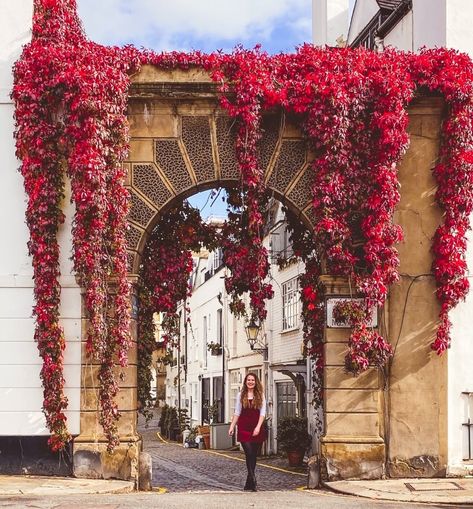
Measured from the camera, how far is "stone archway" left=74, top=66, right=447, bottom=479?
1439 centimetres

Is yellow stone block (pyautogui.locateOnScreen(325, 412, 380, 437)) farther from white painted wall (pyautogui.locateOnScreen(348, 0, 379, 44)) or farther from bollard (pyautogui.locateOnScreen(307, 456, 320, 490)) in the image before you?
white painted wall (pyautogui.locateOnScreen(348, 0, 379, 44))

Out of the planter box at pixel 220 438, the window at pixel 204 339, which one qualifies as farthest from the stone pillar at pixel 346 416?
the window at pixel 204 339

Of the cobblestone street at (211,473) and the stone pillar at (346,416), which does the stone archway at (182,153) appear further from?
the cobblestone street at (211,473)

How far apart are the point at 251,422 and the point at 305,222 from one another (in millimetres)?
3085

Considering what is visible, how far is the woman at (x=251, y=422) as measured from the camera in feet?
46.2

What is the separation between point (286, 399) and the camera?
27.1 m

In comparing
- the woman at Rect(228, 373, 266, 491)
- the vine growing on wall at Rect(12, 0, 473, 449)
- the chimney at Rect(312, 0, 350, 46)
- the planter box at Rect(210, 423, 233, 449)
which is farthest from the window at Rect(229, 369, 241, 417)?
the vine growing on wall at Rect(12, 0, 473, 449)

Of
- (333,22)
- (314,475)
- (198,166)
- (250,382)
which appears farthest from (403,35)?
(314,475)

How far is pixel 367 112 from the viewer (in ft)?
48.3

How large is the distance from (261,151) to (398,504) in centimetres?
572

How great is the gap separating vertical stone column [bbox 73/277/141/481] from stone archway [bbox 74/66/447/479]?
0.6 inches

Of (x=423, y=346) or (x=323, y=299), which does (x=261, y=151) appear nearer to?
(x=323, y=299)

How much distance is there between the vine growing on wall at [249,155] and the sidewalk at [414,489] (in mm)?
1707

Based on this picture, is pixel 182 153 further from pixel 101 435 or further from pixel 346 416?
pixel 346 416
